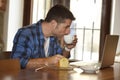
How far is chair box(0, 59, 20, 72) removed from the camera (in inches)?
63.5

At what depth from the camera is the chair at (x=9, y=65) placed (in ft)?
5.29

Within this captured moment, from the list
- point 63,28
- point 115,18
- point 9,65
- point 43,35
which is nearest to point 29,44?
point 43,35

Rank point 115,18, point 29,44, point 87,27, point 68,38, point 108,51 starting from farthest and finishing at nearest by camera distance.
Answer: point 87,27 < point 115,18 < point 29,44 < point 108,51 < point 68,38

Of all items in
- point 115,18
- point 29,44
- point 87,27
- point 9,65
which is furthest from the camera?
point 87,27

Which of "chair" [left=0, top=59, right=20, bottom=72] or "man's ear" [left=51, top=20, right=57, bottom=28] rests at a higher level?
"man's ear" [left=51, top=20, right=57, bottom=28]

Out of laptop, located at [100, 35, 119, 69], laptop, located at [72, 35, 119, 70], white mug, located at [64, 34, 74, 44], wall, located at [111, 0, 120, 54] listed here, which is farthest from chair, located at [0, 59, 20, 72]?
wall, located at [111, 0, 120, 54]

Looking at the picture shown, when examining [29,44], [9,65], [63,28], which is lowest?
[9,65]

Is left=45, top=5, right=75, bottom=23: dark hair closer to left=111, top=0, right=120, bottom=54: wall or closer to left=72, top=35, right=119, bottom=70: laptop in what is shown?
left=72, top=35, right=119, bottom=70: laptop

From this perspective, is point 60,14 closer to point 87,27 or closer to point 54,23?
point 54,23

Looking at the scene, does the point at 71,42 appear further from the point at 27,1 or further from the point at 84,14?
the point at 27,1

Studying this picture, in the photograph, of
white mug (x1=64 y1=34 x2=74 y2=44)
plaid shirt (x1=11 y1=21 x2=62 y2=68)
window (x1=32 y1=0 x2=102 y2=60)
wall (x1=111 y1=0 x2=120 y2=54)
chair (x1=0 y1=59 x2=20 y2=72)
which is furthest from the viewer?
window (x1=32 y1=0 x2=102 y2=60)

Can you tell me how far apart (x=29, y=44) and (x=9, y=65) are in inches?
19.8

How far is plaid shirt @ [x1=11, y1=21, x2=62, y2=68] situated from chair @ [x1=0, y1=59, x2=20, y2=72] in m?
0.28

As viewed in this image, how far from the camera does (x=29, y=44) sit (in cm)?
215
